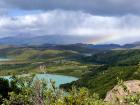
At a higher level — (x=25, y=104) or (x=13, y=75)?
(x=13, y=75)

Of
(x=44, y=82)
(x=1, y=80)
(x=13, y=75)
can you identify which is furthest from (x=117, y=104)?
(x=1, y=80)

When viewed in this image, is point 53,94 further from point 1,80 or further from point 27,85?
point 1,80

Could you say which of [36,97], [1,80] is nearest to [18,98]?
[36,97]

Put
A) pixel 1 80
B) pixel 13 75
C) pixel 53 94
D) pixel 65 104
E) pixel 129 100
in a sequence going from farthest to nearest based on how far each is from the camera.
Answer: pixel 1 80 < pixel 13 75 < pixel 53 94 < pixel 65 104 < pixel 129 100

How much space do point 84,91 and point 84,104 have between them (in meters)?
1.70

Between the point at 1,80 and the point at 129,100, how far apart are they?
75.3m

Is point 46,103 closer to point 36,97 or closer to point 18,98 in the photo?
point 36,97

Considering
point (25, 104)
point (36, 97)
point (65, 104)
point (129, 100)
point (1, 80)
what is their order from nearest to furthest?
point (129, 100), point (65, 104), point (36, 97), point (25, 104), point (1, 80)

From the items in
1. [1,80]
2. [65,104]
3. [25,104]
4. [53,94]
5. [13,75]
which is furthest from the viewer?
[1,80]

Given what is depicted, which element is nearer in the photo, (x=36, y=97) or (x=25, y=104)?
(x=36, y=97)

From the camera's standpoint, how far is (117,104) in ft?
117

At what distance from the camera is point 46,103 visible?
38.7 meters

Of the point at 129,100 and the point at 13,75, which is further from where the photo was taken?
the point at 13,75

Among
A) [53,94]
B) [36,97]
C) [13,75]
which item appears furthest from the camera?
[13,75]
